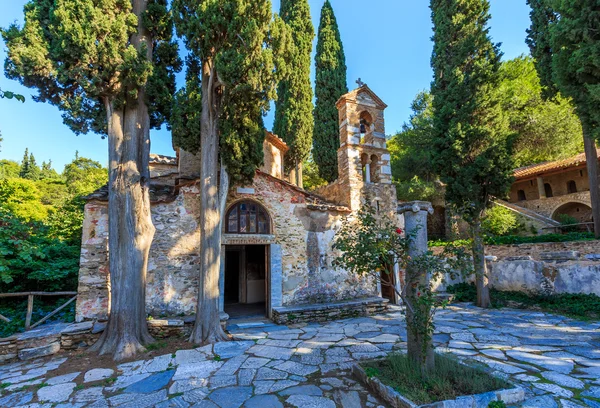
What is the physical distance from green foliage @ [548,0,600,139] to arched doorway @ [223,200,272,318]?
23.7 feet

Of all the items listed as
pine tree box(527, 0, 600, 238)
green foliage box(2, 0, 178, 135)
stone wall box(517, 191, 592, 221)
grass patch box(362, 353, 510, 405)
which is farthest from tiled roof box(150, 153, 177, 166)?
stone wall box(517, 191, 592, 221)

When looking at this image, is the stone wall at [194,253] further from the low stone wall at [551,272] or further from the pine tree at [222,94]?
the low stone wall at [551,272]

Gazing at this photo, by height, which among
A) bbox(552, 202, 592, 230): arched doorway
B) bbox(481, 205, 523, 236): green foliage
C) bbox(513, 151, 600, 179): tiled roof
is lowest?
bbox(481, 205, 523, 236): green foliage

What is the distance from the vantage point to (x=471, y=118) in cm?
866

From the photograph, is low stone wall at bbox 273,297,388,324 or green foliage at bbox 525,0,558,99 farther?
green foliage at bbox 525,0,558,99

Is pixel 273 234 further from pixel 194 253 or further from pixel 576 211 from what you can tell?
pixel 576 211

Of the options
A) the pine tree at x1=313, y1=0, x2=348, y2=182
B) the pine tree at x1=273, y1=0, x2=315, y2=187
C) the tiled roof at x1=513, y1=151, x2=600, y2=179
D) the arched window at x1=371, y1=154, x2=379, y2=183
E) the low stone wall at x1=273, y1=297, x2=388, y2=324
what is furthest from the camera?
the tiled roof at x1=513, y1=151, x2=600, y2=179

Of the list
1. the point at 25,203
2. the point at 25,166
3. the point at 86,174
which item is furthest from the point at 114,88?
the point at 25,166

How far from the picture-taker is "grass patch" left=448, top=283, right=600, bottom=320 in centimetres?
684

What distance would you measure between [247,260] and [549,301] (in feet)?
31.7

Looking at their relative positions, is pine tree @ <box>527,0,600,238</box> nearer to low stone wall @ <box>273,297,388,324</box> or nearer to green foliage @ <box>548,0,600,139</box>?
green foliage @ <box>548,0,600,139</box>

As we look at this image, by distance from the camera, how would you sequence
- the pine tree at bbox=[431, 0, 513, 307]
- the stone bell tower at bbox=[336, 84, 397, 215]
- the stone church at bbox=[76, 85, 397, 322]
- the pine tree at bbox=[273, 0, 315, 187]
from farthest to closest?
the pine tree at bbox=[273, 0, 315, 187], the stone bell tower at bbox=[336, 84, 397, 215], the pine tree at bbox=[431, 0, 513, 307], the stone church at bbox=[76, 85, 397, 322]

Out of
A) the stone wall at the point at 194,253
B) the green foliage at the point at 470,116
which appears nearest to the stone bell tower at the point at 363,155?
the stone wall at the point at 194,253

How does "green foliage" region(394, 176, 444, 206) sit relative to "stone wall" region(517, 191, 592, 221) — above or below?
above
